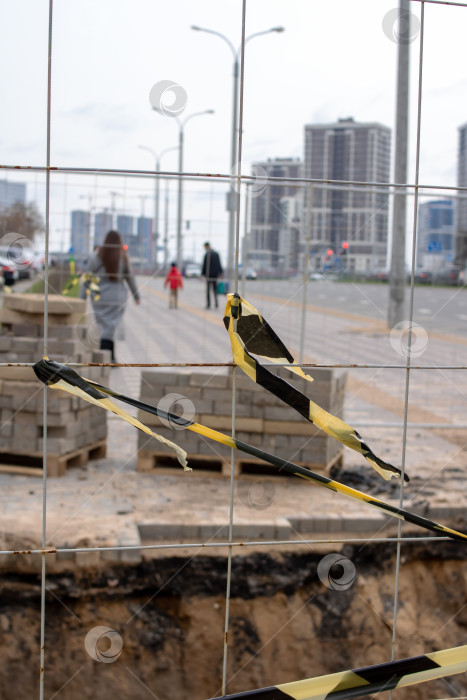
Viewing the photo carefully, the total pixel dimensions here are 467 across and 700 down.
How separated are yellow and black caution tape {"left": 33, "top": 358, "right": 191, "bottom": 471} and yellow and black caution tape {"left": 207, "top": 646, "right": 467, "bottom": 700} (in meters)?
0.79

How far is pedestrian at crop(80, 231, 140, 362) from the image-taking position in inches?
338

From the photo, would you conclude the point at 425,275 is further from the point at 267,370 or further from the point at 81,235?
the point at 267,370

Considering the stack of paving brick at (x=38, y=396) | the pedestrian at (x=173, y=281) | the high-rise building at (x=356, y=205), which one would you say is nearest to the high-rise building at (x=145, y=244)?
the pedestrian at (x=173, y=281)

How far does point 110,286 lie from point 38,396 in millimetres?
3309

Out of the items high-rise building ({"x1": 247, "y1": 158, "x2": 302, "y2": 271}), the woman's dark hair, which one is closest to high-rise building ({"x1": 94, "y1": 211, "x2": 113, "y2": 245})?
the woman's dark hair

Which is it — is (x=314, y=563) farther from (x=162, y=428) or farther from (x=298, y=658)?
(x=162, y=428)

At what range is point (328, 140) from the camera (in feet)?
52.1

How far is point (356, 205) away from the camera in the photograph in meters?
9.62

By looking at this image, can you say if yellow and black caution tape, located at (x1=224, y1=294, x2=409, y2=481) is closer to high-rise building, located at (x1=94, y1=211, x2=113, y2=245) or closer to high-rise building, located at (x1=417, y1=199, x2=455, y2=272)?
high-rise building, located at (x1=417, y1=199, x2=455, y2=272)

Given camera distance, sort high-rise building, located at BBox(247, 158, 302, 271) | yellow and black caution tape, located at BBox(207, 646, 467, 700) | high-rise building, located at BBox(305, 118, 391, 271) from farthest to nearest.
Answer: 1. high-rise building, located at BBox(305, 118, 391, 271)
2. high-rise building, located at BBox(247, 158, 302, 271)
3. yellow and black caution tape, located at BBox(207, 646, 467, 700)

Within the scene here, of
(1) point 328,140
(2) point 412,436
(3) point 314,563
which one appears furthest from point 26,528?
(1) point 328,140

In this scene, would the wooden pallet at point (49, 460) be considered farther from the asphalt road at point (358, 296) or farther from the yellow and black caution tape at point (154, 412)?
the yellow and black caution tape at point (154, 412)

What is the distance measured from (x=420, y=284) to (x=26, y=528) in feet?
21.5

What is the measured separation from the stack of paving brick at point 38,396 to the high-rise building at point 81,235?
477 cm
